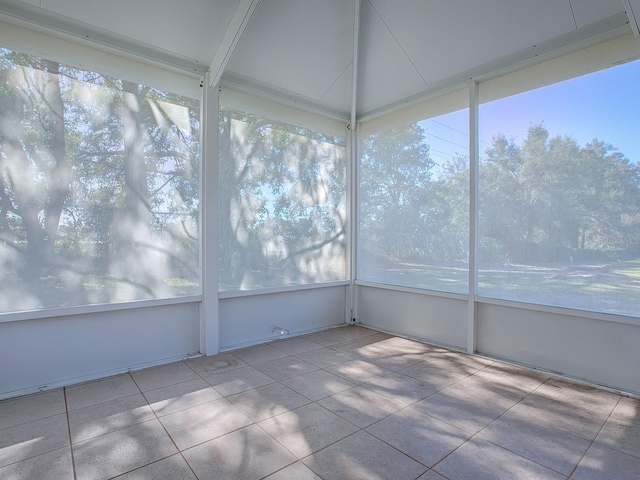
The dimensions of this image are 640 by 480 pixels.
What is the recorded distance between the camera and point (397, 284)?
4.47 meters

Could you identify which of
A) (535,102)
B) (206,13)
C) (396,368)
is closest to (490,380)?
(396,368)

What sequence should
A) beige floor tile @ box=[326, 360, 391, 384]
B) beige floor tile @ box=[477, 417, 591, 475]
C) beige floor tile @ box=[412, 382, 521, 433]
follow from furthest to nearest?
beige floor tile @ box=[326, 360, 391, 384], beige floor tile @ box=[412, 382, 521, 433], beige floor tile @ box=[477, 417, 591, 475]

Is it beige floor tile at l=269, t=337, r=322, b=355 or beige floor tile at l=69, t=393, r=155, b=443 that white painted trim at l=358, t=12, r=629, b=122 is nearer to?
beige floor tile at l=269, t=337, r=322, b=355

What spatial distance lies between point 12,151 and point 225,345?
2.57 metres

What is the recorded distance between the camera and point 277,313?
4262 millimetres

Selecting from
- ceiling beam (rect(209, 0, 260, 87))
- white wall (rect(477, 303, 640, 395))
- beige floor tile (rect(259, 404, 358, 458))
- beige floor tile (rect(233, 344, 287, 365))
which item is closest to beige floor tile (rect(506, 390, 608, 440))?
white wall (rect(477, 303, 640, 395))

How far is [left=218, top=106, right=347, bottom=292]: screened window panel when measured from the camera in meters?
3.82

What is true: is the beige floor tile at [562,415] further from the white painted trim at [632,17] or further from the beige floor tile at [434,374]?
the white painted trim at [632,17]

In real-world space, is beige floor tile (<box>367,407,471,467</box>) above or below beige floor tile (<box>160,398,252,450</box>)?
below

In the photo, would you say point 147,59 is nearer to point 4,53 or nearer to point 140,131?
point 140,131

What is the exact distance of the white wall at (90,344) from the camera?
2691 millimetres

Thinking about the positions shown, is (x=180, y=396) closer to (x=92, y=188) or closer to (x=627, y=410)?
(x=92, y=188)

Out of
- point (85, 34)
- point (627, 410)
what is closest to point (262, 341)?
Result: point (627, 410)

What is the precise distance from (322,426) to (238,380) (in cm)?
103
